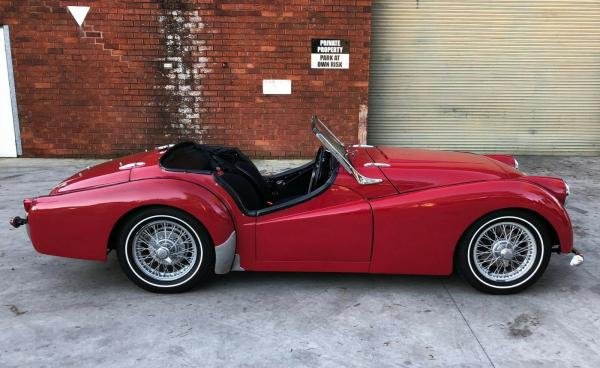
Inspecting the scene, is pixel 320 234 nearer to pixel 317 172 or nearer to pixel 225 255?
pixel 225 255

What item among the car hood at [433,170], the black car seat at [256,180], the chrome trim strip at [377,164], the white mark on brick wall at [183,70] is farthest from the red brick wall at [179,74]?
the chrome trim strip at [377,164]

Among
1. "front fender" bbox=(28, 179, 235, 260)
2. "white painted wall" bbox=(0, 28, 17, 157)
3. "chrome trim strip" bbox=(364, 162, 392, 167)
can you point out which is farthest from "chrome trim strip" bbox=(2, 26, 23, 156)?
"chrome trim strip" bbox=(364, 162, 392, 167)

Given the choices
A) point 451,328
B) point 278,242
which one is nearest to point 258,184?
point 278,242

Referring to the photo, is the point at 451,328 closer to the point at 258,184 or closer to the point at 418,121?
the point at 258,184

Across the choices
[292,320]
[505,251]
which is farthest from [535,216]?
[292,320]

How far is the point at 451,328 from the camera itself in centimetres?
318

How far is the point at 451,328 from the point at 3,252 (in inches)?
148

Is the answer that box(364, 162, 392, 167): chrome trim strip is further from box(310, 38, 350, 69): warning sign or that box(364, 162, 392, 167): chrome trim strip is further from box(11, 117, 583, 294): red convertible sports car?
box(310, 38, 350, 69): warning sign

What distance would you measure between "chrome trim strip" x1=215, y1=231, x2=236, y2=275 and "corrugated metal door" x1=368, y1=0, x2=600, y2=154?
6.01m

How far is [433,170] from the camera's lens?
3756mm

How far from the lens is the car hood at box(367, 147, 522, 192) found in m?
3.65

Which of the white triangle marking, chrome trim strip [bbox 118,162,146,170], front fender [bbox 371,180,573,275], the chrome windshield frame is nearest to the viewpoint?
front fender [bbox 371,180,573,275]

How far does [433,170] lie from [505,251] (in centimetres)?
75

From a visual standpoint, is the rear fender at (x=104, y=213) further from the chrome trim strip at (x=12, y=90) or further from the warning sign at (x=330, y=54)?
the chrome trim strip at (x=12, y=90)
